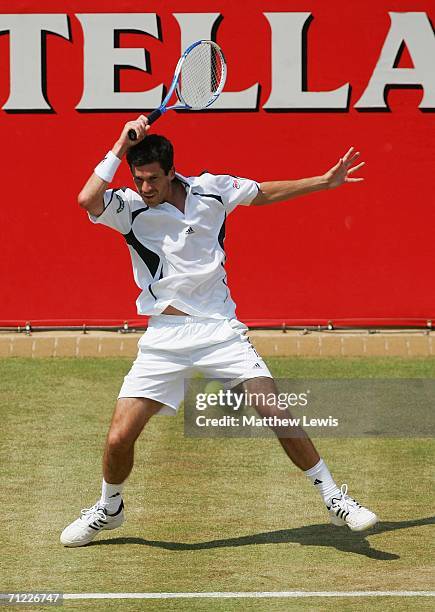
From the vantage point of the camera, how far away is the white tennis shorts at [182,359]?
8219 millimetres

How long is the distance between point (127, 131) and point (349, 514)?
246 centimetres

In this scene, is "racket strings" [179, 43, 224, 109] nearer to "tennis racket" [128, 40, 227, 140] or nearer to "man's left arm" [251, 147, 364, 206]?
"tennis racket" [128, 40, 227, 140]

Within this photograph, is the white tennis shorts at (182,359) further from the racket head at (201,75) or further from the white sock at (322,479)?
the racket head at (201,75)

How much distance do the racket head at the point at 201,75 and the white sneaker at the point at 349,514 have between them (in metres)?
2.65

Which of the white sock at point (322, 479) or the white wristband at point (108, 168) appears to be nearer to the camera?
the white wristband at point (108, 168)

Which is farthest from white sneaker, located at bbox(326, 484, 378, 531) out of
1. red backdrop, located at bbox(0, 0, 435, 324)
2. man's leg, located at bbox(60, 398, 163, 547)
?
red backdrop, located at bbox(0, 0, 435, 324)

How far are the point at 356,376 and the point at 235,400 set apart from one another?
1576 mm

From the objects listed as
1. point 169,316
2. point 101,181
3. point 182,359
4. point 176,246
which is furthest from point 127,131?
point 182,359

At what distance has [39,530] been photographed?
8.52 meters

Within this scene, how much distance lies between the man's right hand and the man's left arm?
908mm

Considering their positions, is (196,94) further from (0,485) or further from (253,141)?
(253,141)

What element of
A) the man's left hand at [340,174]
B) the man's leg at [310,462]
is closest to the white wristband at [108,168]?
the man's left hand at [340,174]

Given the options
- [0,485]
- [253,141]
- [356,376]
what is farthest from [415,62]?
[0,485]

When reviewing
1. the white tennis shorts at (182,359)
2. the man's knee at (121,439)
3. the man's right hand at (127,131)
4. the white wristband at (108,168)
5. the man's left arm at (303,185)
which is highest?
the man's right hand at (127,131)
